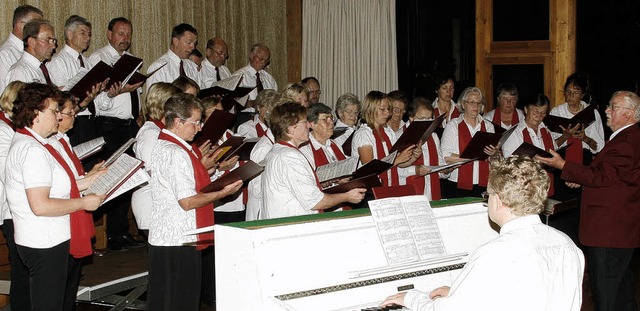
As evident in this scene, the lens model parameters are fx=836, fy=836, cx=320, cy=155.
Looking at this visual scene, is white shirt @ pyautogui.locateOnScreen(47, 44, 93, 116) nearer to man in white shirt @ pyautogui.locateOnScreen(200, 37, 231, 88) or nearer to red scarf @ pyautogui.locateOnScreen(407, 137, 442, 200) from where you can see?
man in white shirt @ pyautogui.locateOnScreen(200, 37, 231, 88)

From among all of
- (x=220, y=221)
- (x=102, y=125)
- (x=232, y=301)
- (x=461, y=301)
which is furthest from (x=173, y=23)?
(x=461, y=301)

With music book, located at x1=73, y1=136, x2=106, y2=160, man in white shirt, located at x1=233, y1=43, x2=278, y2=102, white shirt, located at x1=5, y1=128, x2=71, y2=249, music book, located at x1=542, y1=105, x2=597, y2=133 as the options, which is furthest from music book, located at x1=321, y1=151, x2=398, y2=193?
man in white shirt, located at x1=233, y1=43, x2=278, y2=102

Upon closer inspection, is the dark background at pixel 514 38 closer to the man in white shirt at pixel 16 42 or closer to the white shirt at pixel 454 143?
the white shirt at pixel 454 143

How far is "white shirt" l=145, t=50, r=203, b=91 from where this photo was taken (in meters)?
7.25

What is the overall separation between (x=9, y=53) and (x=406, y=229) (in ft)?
11.8

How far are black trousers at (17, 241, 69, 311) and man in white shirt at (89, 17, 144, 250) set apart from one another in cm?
253

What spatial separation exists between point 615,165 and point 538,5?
4831mm

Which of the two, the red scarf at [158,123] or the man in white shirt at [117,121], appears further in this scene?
the man in white shirt at [117,121]

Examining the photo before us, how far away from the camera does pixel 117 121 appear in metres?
6.78

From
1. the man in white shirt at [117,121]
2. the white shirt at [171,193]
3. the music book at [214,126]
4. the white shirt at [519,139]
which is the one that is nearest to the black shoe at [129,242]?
the man in white shirt at [117,121]

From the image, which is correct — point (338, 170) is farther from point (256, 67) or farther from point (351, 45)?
point (351, 45)

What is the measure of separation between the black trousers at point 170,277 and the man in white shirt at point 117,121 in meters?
2.28

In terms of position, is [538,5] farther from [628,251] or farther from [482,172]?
[628,251]

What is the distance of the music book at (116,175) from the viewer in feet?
13.3
